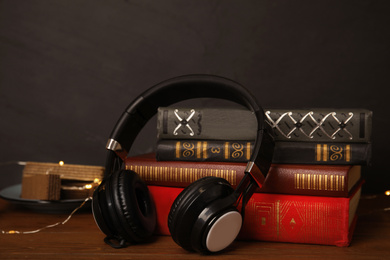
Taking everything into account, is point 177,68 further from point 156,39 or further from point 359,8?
point 359,8

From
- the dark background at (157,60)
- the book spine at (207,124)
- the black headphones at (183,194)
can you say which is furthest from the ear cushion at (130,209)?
the dark background at (157,60)

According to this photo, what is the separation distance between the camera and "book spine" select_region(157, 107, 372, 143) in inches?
28.6

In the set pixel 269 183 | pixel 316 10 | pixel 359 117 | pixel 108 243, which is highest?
pixel 316 10

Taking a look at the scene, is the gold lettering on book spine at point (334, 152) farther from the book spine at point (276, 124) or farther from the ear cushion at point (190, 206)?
the ear cushion at point (190, 206)

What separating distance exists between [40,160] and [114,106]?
0.81 feet

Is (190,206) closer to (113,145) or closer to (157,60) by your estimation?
(113,145)

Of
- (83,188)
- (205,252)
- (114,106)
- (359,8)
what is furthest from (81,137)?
(359,8)

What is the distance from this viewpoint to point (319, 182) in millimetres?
697

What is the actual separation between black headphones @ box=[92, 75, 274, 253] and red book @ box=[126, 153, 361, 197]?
0.04 m

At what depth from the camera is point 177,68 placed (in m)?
1.16

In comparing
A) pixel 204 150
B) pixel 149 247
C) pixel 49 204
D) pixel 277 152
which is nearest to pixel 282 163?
pixel 277 152

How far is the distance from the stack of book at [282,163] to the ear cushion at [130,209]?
2.8 inches

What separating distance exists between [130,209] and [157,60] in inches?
23.1

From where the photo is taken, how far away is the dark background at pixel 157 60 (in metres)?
1.11
